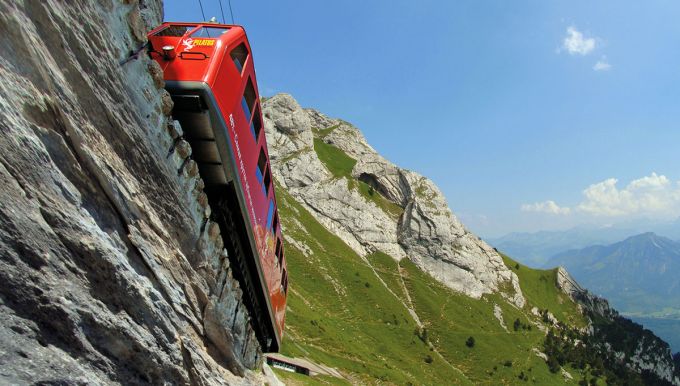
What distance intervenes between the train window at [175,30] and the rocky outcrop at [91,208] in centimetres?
58

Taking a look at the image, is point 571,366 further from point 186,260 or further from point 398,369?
point 186,260

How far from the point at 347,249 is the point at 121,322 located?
119 meters

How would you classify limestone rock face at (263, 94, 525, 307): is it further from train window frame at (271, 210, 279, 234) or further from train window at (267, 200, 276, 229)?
train window at (267, 200, 276, 229)

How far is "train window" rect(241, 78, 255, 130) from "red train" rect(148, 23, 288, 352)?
0.03 meters

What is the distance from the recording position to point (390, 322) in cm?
9894

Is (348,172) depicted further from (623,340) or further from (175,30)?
(175,30)

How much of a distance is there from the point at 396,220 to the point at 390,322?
181 ft

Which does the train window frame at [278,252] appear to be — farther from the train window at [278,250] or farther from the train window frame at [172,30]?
the train window frame at [172,30]

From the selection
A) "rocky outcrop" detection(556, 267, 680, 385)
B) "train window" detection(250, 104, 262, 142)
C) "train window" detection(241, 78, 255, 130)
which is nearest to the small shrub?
"rocky outcrop" detection(556, 267, 680, 385)

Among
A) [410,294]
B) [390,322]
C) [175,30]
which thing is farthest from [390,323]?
[175,30]

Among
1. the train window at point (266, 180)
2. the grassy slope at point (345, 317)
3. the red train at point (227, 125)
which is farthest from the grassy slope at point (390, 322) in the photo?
the red train at point (227, 125)

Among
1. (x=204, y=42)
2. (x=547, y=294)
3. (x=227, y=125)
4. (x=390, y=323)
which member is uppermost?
(x=547, y=294)

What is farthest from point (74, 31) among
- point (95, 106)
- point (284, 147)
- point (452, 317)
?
point (284, 147)

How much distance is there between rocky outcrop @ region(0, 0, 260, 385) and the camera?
573 cm
